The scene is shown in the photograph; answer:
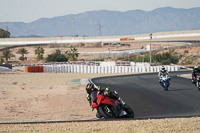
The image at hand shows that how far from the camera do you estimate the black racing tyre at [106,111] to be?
12737 mm

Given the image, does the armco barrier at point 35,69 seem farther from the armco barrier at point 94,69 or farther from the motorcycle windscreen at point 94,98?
the motorcycle windscreen at point 94,98

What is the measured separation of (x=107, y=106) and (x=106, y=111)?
0.64ft

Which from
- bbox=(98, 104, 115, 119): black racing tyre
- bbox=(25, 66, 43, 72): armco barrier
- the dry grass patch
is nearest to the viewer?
the dry grass patch

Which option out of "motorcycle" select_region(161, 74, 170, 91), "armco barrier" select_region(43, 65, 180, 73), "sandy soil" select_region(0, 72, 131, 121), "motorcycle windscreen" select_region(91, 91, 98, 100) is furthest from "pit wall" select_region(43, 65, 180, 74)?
"motorcycle windscreen" select_region(91, 91, 98, 100)

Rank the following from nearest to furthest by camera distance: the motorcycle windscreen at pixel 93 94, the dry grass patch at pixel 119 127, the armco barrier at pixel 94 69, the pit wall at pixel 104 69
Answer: the dry grass patch at pixel 119 127, the motorcycle windscreen at pixel 93 94, the pit wall at pixel 104 69, the armco barrier at pixel 94 69

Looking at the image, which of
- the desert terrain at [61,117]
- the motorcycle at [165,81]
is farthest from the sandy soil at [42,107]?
the motorcycle at [165,81]

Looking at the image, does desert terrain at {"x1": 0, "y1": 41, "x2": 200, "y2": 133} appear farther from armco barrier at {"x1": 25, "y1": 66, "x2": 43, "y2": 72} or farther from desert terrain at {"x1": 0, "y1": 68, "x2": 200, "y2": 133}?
armco barrier at {"x1": 25, "y1": 66, "x2": 43, "y2": 72}

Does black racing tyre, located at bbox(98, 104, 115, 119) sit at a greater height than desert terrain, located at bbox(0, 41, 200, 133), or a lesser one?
greater

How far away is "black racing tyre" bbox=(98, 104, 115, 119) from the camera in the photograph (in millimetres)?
12737

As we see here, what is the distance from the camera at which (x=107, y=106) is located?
12805mm

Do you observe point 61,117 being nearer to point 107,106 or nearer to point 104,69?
point 107,106

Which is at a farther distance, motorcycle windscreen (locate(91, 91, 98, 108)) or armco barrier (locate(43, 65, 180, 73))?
armco barrier (locate(43, 65, 180, 73))

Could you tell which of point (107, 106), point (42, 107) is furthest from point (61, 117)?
point (42, 107)

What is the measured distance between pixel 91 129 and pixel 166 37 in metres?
125
